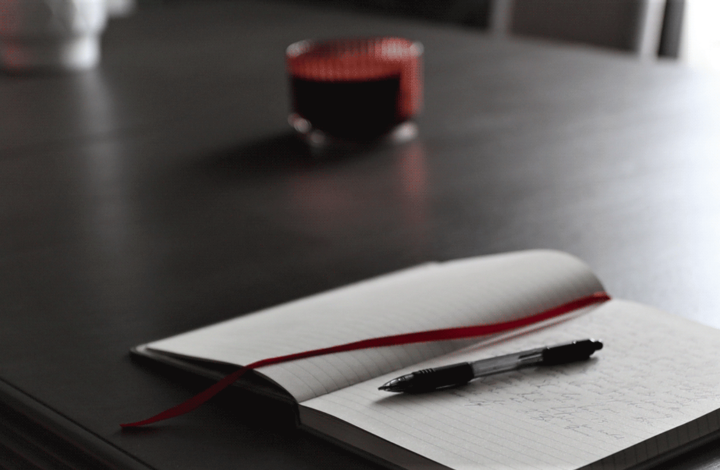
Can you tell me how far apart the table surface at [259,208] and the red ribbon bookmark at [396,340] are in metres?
0.01

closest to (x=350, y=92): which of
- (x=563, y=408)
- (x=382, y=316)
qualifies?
(x=382, y=316)

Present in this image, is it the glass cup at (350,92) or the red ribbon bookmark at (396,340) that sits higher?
the glass cup at (350,92)

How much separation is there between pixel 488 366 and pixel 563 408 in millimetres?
62

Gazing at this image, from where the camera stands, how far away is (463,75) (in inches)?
63.7

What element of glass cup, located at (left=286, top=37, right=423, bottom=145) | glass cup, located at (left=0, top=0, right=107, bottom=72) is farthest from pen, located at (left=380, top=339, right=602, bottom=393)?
glass cup, located at (left=0, top=0, right=107, bottom=72)

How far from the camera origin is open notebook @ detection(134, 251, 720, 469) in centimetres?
50

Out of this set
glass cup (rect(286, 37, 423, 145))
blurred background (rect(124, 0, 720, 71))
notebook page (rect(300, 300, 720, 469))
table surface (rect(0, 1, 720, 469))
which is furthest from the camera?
blurred background (rect(124, 0, 720, 71))

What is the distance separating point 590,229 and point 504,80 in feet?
2.29

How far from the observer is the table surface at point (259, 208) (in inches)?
24.0

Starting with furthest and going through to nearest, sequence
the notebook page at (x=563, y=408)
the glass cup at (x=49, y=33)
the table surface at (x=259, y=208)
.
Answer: the glass cup at (x=49, y=33) → the table surface at (x=259, y=208) → the notebook page at (x=563, y=408)

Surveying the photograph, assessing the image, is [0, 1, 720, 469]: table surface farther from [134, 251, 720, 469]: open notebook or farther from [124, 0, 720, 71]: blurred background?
[124, 0, 720, 71]: blurred background

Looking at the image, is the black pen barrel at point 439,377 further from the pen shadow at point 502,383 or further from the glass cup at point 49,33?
the glass cup at point 49,33

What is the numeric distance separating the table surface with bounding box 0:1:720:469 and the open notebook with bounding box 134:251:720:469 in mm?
24

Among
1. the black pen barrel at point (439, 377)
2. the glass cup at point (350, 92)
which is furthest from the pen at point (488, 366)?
the glass cup at point (350, 92)
